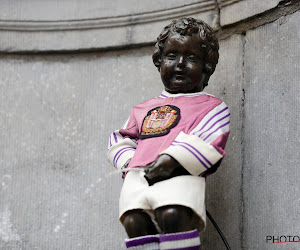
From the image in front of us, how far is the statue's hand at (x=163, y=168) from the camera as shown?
1921 millimetres

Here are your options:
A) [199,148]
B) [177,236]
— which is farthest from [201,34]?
[177,236]

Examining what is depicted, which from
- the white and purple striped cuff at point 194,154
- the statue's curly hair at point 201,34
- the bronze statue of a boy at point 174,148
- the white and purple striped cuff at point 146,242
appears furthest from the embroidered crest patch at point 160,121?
the white and purple striped cuff at point 146,242

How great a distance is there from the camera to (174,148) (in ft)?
6.34

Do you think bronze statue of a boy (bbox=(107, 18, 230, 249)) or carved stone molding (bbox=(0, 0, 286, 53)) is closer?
bronze statue of a boy (bbox=(107, 18, 230, 249))

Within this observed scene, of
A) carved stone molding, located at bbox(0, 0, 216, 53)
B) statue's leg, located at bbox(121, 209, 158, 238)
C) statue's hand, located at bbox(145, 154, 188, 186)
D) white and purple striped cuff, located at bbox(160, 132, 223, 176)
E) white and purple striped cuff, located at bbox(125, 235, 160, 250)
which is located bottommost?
white and purple striped cuff, located at bbox(125, 235, 160, 250)

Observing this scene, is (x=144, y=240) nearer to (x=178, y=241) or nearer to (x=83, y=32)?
(x=178, y=241)

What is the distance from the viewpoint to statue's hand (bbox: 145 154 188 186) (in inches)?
75.6

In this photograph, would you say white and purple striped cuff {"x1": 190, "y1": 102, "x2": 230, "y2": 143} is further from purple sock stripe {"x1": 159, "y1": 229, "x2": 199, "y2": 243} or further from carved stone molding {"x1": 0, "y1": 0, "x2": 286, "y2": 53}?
carved stone molding {"x1": 0, "y1": 0, "x2": 286, "y2": 53}

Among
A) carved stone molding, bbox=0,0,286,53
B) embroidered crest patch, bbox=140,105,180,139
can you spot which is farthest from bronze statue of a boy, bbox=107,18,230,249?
carved stone molding, bbox=0,0,286,53

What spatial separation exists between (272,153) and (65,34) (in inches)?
50.1

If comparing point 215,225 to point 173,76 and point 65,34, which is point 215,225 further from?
point 65,34

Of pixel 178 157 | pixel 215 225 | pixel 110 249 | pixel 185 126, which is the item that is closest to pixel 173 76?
pixel 185 126

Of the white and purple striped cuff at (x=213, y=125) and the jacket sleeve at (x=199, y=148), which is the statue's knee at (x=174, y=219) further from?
the white and purple striped cuff at (x=213, y=125)

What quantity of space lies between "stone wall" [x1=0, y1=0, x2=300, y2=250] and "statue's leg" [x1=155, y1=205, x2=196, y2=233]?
18.9 inches
